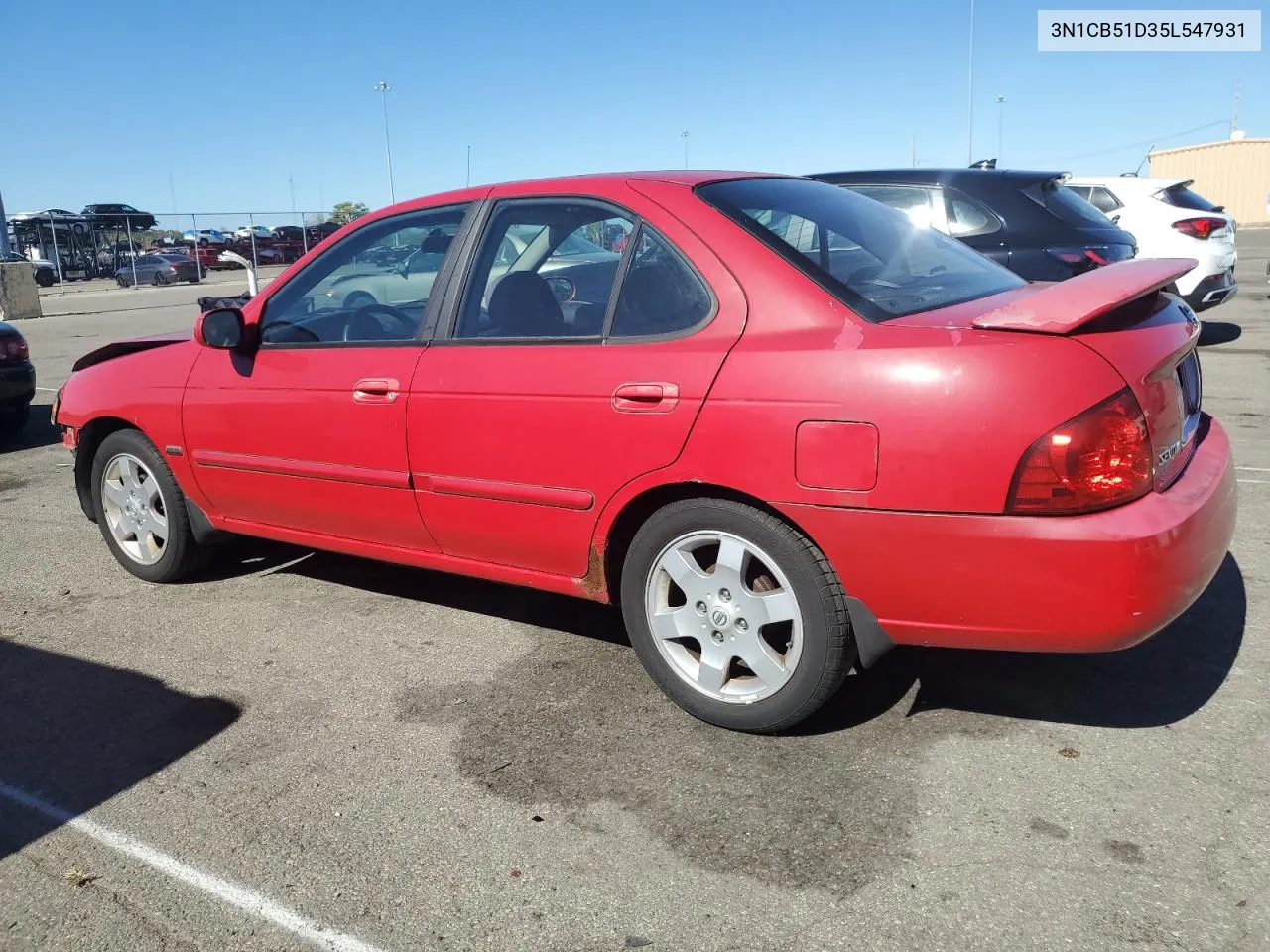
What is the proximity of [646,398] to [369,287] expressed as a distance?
1.63 m

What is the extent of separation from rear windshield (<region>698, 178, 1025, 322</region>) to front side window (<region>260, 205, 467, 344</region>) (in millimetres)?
1091

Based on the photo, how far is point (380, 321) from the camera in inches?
159

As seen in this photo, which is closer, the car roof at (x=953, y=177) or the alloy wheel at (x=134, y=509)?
the alloy wheel at (x=134, y=509)

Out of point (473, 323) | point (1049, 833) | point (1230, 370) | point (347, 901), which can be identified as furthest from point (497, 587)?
point (1230, 370)

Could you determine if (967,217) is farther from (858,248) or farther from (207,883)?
(207,883)

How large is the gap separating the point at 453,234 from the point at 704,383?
4.24ft

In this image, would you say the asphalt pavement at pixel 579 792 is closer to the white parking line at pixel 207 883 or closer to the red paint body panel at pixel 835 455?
the white parking line at pixel 207 883

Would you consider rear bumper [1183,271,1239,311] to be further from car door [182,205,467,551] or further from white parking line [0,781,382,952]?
white parking line [0,781,382,952]

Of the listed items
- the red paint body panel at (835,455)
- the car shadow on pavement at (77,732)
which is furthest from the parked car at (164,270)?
the red paint body panel at (835,455)

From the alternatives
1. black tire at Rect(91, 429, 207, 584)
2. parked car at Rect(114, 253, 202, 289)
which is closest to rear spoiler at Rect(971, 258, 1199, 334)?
black tire at Rect(91, 429, 207, 584)

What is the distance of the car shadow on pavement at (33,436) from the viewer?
27.2 ft

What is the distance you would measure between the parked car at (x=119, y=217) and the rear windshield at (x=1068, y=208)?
29.3 metres

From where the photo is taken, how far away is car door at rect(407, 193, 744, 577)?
3141 mm

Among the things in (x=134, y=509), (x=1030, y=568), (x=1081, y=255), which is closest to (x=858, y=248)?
(x=1030, y=568)
